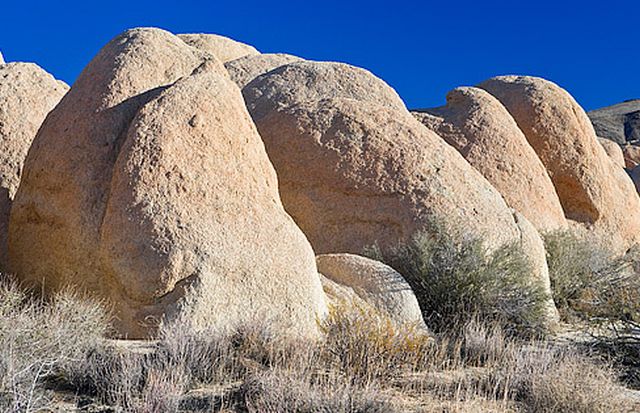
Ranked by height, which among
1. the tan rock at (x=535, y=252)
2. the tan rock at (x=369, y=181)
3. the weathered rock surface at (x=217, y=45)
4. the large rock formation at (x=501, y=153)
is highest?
the weathered rock surface at (x=217, y=45)

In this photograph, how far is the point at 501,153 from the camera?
11.8 meters

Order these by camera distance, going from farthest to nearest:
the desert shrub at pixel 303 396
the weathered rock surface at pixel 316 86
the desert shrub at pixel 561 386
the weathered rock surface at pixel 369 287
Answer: the weathered rock surface at pixel 316 86, the weathered rock surface at pixel 369 287, the desert shrub at pixel 561 386, the desert shrub at pixel 303 396

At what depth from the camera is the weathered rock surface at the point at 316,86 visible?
11.0 meters

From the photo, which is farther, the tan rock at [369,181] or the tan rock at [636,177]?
the tan rock at [636,177]

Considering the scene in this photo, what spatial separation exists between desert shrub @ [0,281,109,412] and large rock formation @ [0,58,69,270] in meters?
2.41

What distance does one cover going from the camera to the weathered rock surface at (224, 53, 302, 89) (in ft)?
47.6

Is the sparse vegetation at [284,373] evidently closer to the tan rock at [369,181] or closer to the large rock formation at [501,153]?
the tan rock at [369,181]

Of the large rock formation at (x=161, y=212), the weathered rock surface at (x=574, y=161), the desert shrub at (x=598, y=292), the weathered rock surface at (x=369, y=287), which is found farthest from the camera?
the weathered rock surface at (x=574, y=161)

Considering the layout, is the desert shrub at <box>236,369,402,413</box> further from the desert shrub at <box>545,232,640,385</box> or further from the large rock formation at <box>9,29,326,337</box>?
the desert shrub at <box>545,232,640,385</box>

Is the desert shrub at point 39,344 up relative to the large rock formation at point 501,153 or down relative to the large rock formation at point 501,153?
down

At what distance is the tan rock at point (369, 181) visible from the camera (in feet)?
29.1

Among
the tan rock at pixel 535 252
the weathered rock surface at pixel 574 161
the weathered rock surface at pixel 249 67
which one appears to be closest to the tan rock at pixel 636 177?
the weathered rock surface at pixel 574 161

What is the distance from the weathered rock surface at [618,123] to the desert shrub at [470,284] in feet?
154

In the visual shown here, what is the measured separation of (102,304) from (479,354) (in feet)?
10.0
